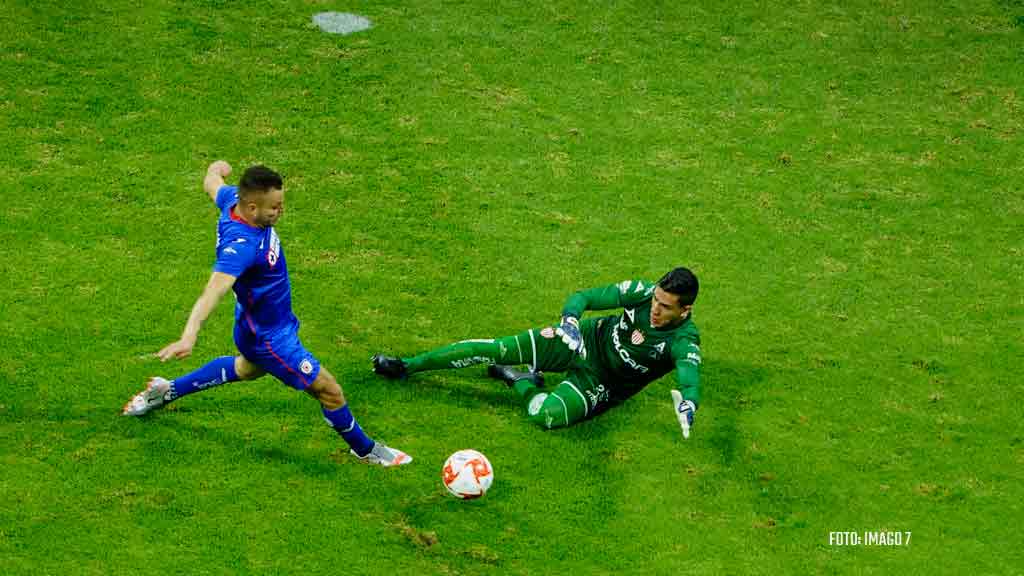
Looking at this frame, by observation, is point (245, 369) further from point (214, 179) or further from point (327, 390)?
point (214, 179)

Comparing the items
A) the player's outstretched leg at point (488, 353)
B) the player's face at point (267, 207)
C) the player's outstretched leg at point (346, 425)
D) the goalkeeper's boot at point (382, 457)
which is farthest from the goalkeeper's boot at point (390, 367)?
the player's face at point (267, 207)

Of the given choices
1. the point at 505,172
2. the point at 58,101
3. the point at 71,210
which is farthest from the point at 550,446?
the point at 58,101

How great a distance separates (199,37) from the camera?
15.9 metres

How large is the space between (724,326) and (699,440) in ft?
6.28

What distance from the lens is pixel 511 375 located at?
34.9 ft

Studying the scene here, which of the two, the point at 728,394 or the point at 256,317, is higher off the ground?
the point at 256,317

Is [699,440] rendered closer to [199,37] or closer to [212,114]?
[212,114]

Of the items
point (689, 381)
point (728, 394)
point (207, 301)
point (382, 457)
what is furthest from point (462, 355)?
point (207, 301)

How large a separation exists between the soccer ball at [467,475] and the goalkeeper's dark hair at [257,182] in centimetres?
256

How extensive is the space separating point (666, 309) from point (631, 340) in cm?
62

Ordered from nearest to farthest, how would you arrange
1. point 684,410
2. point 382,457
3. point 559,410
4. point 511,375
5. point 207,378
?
point 684,410 → point 382,457 → point 207,378 → point 559,410 → point 511,375

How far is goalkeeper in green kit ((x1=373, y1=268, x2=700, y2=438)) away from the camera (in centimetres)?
966

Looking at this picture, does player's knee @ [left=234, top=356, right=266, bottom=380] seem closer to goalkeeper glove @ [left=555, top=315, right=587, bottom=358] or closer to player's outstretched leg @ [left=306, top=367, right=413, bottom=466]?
player's outstretched leg @ [left=306, top=367, right=413, bottom=466]

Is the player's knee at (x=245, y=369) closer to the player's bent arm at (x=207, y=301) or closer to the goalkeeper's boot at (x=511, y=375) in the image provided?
the player's bent arm at (x=207, y=301)
